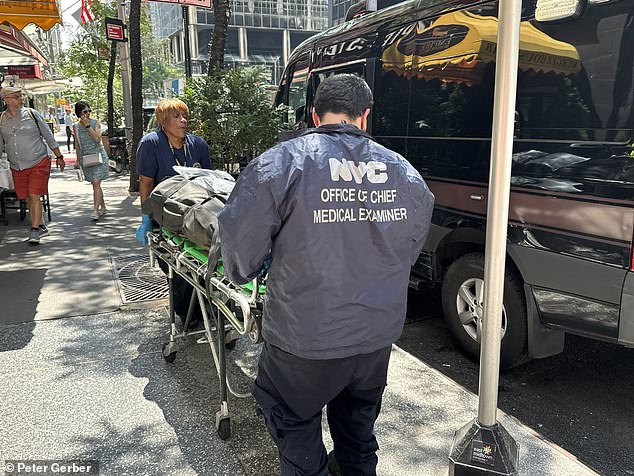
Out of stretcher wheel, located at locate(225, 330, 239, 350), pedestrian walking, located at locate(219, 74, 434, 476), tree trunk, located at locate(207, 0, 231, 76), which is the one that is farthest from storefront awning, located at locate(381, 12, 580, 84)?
tree trunk, located at locate(207, 0, 231, 76)

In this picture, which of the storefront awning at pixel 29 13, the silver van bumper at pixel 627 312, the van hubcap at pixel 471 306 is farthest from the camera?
the storefront awning at pixel 29 13

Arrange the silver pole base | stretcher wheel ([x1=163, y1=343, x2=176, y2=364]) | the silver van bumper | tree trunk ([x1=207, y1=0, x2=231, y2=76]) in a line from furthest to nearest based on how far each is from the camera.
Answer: tree trunk ([x1=207, y1=0, x2=231, y2=76])
stretcher wheel ([x1=163, y1=343, x2=176, y2=364])
the silver van bumper
the silver pole base

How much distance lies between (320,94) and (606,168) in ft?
5.92

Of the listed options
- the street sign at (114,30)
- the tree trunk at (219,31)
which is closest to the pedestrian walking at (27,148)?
the tree trunk at (219,31)

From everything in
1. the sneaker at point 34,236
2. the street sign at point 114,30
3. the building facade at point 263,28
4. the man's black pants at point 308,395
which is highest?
the building facade at point 263,28

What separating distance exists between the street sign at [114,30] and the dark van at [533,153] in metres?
10.4

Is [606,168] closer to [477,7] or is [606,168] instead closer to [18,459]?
[477,7]

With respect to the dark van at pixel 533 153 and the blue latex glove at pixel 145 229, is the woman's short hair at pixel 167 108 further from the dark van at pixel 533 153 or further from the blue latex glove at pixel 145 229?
the dark van at pixel 533 153

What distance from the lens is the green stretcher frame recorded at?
265cm

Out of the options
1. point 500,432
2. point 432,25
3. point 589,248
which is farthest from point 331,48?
point 500,432

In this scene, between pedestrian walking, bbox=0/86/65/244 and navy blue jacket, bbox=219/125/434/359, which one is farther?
pedestrian walking, bbox=0/86/65/244

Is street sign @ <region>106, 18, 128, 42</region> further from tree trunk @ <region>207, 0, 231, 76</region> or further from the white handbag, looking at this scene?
tree trunk @ <region>207, 0, 231, 76</region>

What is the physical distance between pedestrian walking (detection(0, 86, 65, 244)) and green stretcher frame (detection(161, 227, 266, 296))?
427cm

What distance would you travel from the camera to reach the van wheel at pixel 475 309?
12.1ft
